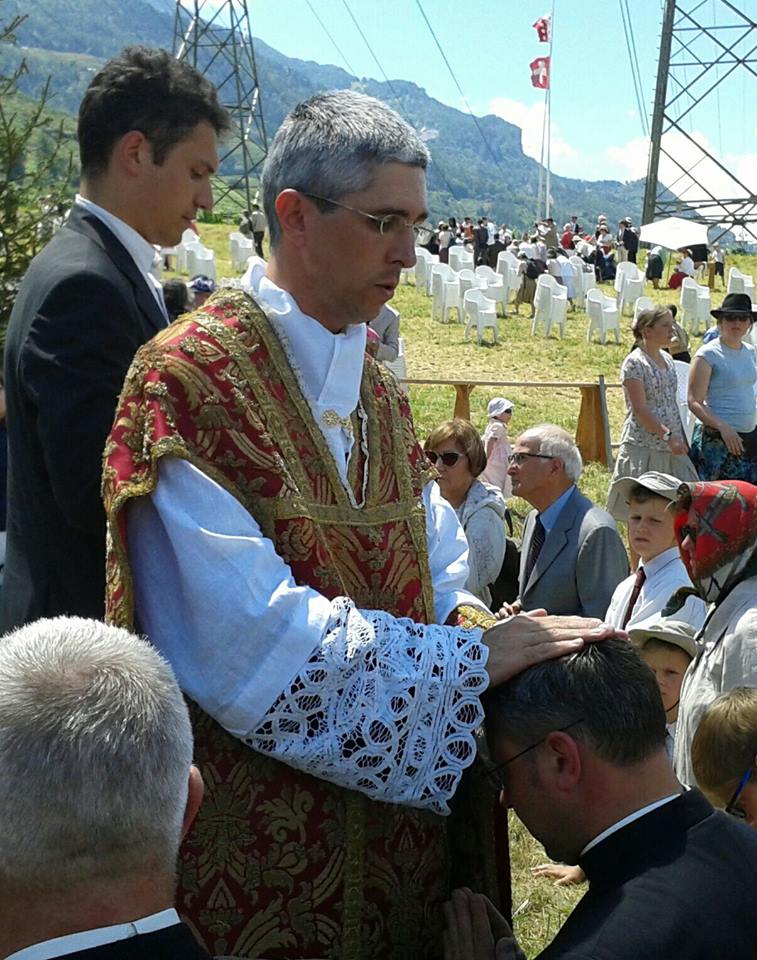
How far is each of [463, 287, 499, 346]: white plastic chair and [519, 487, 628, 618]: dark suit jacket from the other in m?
15.6

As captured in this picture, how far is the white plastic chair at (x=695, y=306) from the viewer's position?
23078 mm

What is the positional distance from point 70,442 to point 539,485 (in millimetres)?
3762

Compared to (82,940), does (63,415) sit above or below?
above

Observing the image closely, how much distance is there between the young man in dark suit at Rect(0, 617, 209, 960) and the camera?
1.36 metres

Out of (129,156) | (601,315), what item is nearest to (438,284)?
(601,315)

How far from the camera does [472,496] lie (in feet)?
19.1

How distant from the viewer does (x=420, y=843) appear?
2002 mm

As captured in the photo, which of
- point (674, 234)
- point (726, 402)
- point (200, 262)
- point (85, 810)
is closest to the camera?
point (85, 810)

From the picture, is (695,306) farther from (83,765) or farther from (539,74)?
(539,74)

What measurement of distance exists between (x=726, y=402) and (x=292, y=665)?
21.7 ft

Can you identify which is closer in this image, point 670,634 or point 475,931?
point 475,931

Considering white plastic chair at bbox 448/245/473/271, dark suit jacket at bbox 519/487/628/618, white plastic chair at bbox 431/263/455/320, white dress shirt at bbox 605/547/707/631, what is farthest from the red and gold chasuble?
white plastic chair at bbox 448/245/473/271

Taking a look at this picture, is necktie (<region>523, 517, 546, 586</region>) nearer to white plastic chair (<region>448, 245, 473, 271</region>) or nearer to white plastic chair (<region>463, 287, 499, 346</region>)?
white plastic chair (<region>463, 287, 499, 346</region>)

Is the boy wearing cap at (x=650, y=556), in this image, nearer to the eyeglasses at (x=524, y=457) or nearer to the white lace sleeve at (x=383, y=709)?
the eyeglasses at (x=524, y=457)
